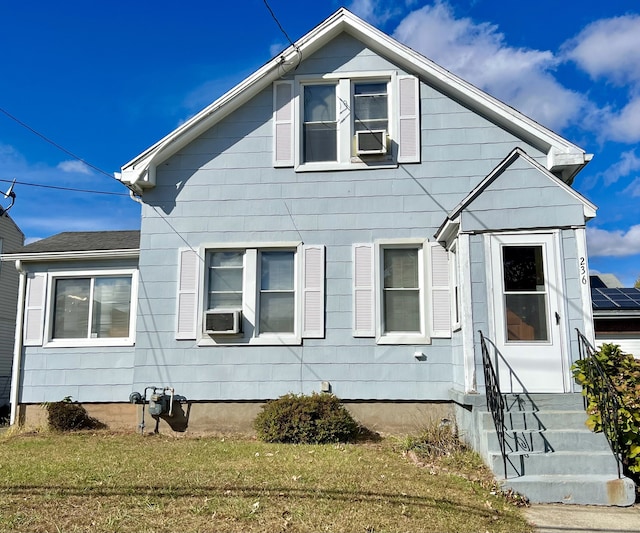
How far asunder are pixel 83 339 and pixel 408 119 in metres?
6.94

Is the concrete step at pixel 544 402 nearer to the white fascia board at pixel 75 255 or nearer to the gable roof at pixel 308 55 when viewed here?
the gable roof at pixel 308 55

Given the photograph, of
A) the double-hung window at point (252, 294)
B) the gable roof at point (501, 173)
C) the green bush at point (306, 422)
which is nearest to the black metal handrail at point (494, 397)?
the gable roof at point (501, 173)

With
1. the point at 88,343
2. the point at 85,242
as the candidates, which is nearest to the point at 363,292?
the point at 88,343

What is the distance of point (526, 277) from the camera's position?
7.55 meters

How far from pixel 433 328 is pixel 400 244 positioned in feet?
4.82

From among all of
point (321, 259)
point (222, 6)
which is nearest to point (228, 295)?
point (321, 259)

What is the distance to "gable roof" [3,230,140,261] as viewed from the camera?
9961 mm

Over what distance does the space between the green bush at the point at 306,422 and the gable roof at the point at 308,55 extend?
4.44m

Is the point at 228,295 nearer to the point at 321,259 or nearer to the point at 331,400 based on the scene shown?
the point at 321,259

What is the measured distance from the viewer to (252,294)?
927cm

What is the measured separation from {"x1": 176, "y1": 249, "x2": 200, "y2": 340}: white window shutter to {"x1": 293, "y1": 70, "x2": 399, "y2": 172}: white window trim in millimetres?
2403

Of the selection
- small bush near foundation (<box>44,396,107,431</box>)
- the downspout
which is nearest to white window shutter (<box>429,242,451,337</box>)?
small bush near foundation (<box>44,396,107,431</box>)

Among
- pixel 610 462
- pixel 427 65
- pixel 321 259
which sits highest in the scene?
pixel 427 65

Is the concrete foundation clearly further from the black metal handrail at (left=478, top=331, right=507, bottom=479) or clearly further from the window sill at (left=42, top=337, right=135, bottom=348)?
the black metal handrail at (left=478, top=331, right=507, bottom=479)
